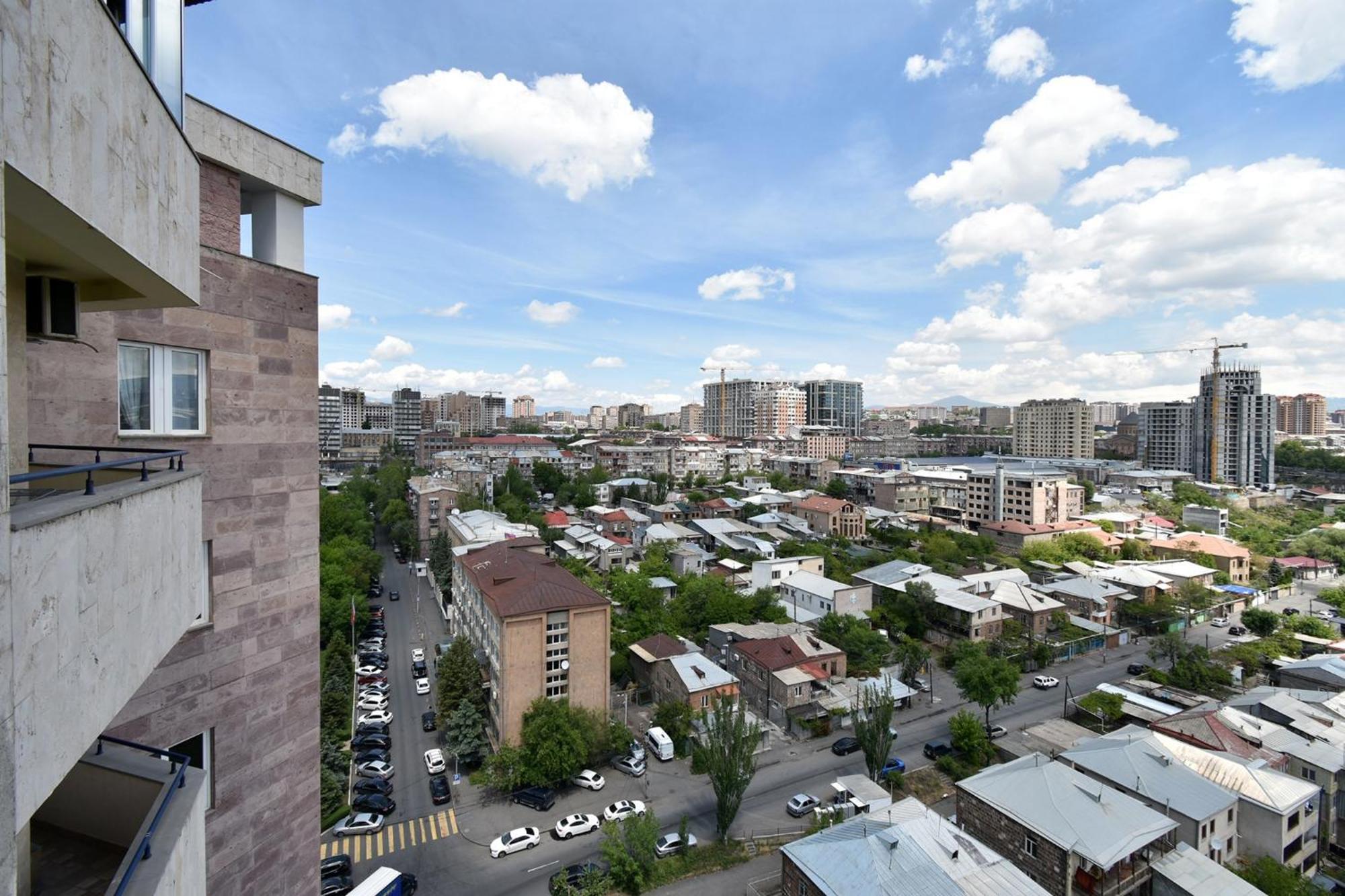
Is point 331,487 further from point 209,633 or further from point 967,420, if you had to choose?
point 967,420

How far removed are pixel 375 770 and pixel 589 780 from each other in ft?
18.7

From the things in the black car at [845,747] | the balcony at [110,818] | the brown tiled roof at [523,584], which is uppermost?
the balcony at [110,818]

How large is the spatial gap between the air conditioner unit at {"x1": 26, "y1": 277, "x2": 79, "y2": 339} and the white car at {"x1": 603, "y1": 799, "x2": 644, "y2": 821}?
14476 millimetres

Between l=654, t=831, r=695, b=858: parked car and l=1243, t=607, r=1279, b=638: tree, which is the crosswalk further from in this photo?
l=1243, t=607, r=1279, b=638: tree

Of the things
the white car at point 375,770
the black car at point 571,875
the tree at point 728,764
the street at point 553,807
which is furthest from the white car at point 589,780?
the white car at point 375,770

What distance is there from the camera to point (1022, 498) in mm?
45969

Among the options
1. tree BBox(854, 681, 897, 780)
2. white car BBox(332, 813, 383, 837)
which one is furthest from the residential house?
white car BBox(332, 813, 383, 837)

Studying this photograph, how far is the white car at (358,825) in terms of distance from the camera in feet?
45.8

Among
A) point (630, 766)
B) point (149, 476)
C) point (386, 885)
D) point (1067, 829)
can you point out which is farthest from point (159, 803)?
point (630, 766)

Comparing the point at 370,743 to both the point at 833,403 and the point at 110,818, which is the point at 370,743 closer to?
the point at 110,818

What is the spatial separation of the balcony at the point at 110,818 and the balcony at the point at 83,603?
0.73 metres

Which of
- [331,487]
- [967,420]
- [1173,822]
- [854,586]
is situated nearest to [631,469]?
[331,487]

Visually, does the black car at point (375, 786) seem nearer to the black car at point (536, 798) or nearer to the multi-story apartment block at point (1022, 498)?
the black car at point (536, 798)

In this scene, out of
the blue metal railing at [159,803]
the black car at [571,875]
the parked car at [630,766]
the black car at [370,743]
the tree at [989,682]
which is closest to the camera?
the blue metal railing at [159,803]
